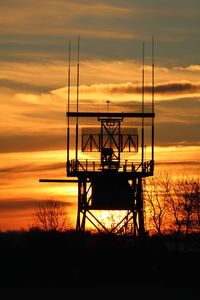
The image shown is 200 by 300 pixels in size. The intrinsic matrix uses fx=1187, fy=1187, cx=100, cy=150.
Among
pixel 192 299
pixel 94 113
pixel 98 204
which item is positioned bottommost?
pixel 192 299

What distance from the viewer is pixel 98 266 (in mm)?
94938

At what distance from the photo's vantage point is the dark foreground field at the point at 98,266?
3457 inches

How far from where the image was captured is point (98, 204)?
96.5 meters

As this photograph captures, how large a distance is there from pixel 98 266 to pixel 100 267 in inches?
16.1

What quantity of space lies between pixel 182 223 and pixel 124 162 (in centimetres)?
2366

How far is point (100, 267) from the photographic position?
94562 millimetres

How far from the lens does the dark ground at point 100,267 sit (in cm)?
8625

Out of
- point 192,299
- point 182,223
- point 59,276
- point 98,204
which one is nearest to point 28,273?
point 59,276

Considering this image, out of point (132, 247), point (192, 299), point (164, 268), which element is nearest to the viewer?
point (192, 299)

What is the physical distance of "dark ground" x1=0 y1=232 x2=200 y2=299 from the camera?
86.2 m

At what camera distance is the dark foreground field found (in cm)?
8781

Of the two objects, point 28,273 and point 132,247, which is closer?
point 28,273

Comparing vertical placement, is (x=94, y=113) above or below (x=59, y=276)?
above

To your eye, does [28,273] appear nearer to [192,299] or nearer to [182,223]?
[192,299]
